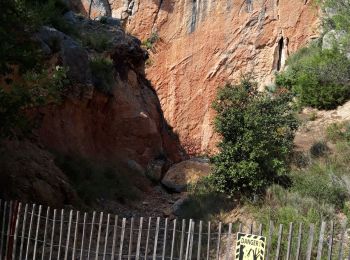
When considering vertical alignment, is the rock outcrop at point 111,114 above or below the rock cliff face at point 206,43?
below

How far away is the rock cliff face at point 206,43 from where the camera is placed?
27.5 m

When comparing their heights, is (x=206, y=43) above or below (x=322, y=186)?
above

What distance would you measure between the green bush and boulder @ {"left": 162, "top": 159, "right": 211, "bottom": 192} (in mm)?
3586

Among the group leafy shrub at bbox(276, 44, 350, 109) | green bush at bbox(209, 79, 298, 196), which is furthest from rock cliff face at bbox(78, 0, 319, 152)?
green bush at bbox(209, 79, 298, 196)

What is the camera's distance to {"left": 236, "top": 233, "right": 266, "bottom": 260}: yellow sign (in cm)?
454

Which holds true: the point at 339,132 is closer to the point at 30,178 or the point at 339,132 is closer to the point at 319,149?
the point at 319,149

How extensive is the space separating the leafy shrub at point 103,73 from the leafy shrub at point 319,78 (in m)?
6.77

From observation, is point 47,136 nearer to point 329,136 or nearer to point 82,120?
point 82,120

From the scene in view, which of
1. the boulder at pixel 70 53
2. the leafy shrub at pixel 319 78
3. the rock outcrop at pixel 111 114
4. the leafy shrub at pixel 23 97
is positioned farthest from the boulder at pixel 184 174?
the leafy shrub at pixel 23 97

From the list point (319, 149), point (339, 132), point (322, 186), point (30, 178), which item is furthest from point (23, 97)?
point (339, 132)

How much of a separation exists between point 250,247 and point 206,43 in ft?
81.0

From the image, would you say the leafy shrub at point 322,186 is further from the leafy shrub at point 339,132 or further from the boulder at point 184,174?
the boulder at point 184,174

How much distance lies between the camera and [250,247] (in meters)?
4.59

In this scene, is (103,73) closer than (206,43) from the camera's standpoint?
Yes
